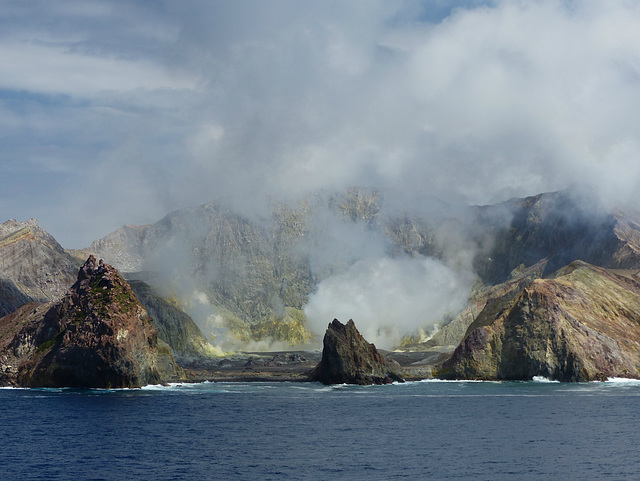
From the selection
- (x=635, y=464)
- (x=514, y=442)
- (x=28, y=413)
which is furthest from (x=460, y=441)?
(x=28, y=413)

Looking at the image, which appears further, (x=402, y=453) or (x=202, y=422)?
(x=202, y=422)

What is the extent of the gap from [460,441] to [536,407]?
56.9m

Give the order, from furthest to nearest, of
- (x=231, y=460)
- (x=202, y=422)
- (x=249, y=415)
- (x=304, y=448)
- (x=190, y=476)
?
1. (x=249, y=415)
2. (x=202, y=422)
3. (x=304, y=448)
4. (x=231, y=460)
5. (x=190, y=476)

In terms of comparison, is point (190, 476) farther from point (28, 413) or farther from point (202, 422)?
point (28, 413)

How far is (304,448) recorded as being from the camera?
13525 centimetres

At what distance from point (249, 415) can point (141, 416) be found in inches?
1008

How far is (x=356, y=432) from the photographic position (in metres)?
154

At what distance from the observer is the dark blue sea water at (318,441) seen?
115m

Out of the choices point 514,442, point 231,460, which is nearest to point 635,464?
point 514,442

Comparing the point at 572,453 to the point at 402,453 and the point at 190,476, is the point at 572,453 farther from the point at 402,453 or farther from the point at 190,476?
the point at 190,476

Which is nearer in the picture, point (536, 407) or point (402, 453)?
point (402, 453)

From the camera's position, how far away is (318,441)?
143125 mm

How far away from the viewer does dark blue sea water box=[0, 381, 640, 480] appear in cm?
11456

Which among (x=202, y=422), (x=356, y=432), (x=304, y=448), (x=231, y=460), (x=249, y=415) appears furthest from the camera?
(x=249, y=415)
